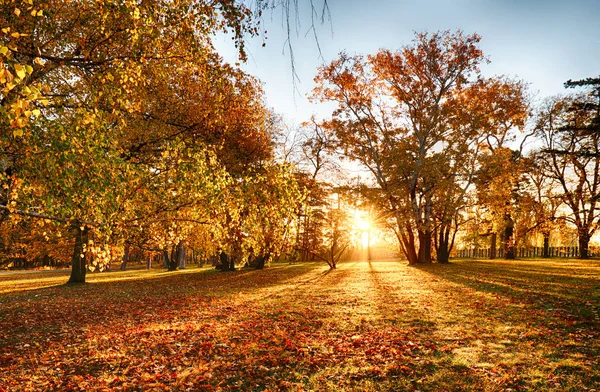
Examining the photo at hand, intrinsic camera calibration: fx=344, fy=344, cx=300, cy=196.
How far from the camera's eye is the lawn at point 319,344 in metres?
5.27

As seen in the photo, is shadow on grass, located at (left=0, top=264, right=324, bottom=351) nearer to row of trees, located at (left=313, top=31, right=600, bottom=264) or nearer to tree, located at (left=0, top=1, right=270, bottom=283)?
tree, located at (left=0, top=1, right=270, bottom=283)

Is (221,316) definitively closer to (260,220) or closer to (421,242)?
(260,220)

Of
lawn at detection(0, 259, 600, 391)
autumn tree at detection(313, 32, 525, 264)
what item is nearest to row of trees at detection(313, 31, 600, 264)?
autumn tree at detection(313, 32, 525, 264)

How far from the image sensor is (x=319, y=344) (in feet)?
23.0

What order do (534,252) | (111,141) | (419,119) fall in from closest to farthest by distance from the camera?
(111,141) → (419,119) → (534,252)

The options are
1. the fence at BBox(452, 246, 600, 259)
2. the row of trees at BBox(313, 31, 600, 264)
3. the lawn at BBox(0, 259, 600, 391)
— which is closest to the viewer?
the lawn at BBox(0, 259, 600, 391)

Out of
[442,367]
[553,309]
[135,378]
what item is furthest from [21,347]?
[553,309]

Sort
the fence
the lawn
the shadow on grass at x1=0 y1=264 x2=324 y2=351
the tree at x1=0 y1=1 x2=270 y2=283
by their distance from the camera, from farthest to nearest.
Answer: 1. the fence
2. the shadow on grass at x1=0 y1=264 x2=324 y2=351
3. the tree at x1=0 y1=1 x2=270 y2=283
4. the lawn

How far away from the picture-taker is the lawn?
5.27 metres

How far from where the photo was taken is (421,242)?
2817cm

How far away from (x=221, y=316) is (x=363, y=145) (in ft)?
68.8

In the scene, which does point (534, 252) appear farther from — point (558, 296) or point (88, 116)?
point (88, 116)

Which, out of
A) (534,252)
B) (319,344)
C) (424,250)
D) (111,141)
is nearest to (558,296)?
(319,344)

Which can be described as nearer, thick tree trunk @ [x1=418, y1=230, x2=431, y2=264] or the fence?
thick tree trunk @ [x1=418, y1=230, x2=431, y2=264]
